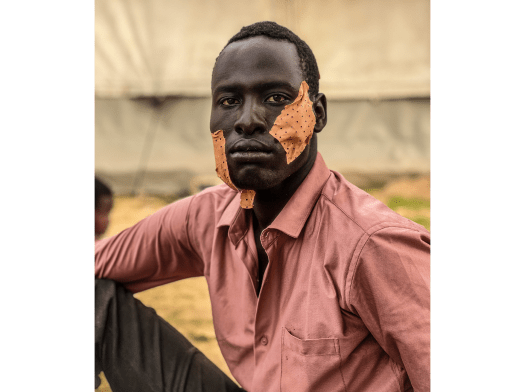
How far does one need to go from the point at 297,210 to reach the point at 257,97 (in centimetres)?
37

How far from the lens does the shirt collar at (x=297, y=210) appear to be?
58.3 inches

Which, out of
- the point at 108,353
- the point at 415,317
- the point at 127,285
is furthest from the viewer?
the point at 127,285

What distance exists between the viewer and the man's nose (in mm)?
1374

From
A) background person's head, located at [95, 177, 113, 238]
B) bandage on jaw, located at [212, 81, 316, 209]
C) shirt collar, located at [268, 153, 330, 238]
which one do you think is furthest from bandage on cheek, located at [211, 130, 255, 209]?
background person's head, located at [95, 177, 113, 238]

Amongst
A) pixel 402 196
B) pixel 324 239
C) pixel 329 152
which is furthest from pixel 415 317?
pixel 329 152

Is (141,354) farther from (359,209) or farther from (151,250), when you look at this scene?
(359,209)

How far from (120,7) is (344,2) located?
3.14 feet

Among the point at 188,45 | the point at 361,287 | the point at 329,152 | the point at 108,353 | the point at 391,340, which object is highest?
the point at 188,45

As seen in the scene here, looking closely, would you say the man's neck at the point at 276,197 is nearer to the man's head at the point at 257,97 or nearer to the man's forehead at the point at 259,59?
the man's head at the point at 257,97

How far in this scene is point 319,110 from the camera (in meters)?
Answer: 1.53

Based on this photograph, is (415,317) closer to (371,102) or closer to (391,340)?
(391,340)

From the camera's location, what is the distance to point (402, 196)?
6.32 ft

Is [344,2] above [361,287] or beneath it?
above

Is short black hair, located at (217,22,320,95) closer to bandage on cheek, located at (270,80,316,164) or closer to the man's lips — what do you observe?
bandage on cheek, located at (270,80,316,164)
